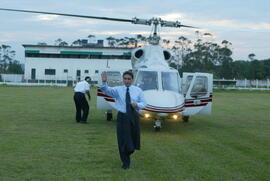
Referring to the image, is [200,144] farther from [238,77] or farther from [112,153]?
[238,77]

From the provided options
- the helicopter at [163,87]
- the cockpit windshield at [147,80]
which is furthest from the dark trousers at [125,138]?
the cockpit windshield at [147,80]

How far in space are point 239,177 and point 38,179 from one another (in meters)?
3.32

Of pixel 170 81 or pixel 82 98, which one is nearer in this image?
pixel 170 81

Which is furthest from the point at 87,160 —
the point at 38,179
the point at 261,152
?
the point at 261,152

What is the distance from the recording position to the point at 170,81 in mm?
12188

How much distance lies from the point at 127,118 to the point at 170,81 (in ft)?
17.5

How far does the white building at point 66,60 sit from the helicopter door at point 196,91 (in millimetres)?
57892

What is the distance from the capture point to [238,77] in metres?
82.8

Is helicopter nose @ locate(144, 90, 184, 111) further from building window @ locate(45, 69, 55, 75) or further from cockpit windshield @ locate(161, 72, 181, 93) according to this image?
building window @ locate(45, 69, 55, 75)

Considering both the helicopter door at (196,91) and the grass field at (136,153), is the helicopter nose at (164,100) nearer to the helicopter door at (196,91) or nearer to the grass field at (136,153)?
the helicopter door at (196,91)

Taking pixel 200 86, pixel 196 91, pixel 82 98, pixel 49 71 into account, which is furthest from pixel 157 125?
pixel 49 71

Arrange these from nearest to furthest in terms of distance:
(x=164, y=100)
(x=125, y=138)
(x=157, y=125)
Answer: (x=125, y=138), (x=164, y=100), (x=157, y=125)

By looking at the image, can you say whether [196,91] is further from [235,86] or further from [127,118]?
[235,86]

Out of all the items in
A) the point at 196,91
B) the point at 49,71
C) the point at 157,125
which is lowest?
the point at 157,125
